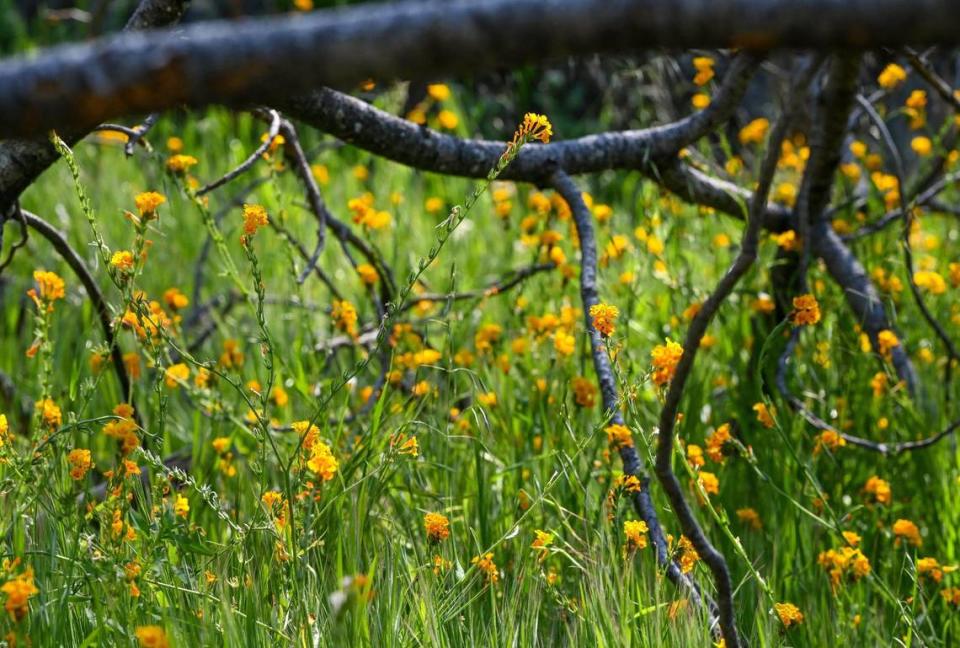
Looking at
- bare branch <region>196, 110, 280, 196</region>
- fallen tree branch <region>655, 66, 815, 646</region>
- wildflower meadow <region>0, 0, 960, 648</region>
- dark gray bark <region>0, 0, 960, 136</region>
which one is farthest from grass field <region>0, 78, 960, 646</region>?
dark gray bark <region>0, 0, 960, 136</region>

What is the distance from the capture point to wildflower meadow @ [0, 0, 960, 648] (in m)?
0.73

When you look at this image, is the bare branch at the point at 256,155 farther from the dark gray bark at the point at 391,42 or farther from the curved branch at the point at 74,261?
the dark gray bark at the point at 391,42

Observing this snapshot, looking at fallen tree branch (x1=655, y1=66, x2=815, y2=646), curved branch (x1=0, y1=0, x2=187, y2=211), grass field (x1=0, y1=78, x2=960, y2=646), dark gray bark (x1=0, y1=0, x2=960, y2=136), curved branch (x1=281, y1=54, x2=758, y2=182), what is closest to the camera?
dark gray bark (x1=0, y1=0, x2=960, y2=136)

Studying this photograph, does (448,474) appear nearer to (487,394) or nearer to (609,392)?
(487,394)

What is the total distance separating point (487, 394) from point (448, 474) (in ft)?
0.72

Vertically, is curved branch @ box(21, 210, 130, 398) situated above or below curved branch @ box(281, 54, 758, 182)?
below

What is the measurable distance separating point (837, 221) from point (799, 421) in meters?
1.20

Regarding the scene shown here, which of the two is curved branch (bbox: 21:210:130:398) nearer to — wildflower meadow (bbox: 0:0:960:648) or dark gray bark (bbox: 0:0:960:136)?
wildflower meadow (bbox: 0:0:960:648)

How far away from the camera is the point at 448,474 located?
216 centimetres

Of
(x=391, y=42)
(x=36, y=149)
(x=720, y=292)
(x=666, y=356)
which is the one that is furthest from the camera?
(x=36, y=149)

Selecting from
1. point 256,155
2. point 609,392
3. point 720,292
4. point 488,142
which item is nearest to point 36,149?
point 256,155

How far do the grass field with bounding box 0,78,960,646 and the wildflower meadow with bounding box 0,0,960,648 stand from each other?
12 mm

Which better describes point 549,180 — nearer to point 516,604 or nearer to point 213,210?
point 516,604

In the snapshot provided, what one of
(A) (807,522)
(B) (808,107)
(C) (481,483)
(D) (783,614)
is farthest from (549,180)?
(B) (808,107)
